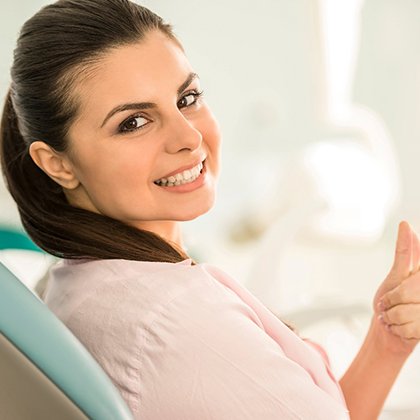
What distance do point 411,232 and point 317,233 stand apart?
5.30ft

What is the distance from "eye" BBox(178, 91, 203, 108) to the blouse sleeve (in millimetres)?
276

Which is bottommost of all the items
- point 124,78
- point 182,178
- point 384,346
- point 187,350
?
point 384,346

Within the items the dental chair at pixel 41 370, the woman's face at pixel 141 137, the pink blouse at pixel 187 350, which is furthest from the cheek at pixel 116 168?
the dental chair at pixel 41 370

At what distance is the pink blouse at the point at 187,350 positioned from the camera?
86cm

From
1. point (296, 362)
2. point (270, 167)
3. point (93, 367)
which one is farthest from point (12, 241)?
point (270, 167)

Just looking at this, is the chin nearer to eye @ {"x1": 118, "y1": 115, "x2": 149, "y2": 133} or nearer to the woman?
the woman

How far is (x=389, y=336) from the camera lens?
1.19 meters

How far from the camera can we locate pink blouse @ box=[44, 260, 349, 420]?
0.86 meters

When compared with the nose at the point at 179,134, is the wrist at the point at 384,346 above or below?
below

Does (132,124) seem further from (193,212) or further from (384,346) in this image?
(384,346)

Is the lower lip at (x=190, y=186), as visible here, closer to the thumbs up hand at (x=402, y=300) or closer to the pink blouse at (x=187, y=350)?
the pink blouse at (x=187, y=350)

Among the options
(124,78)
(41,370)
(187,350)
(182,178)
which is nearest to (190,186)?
(182,178)

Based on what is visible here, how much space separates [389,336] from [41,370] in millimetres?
627

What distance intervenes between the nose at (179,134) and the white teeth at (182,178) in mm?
37
